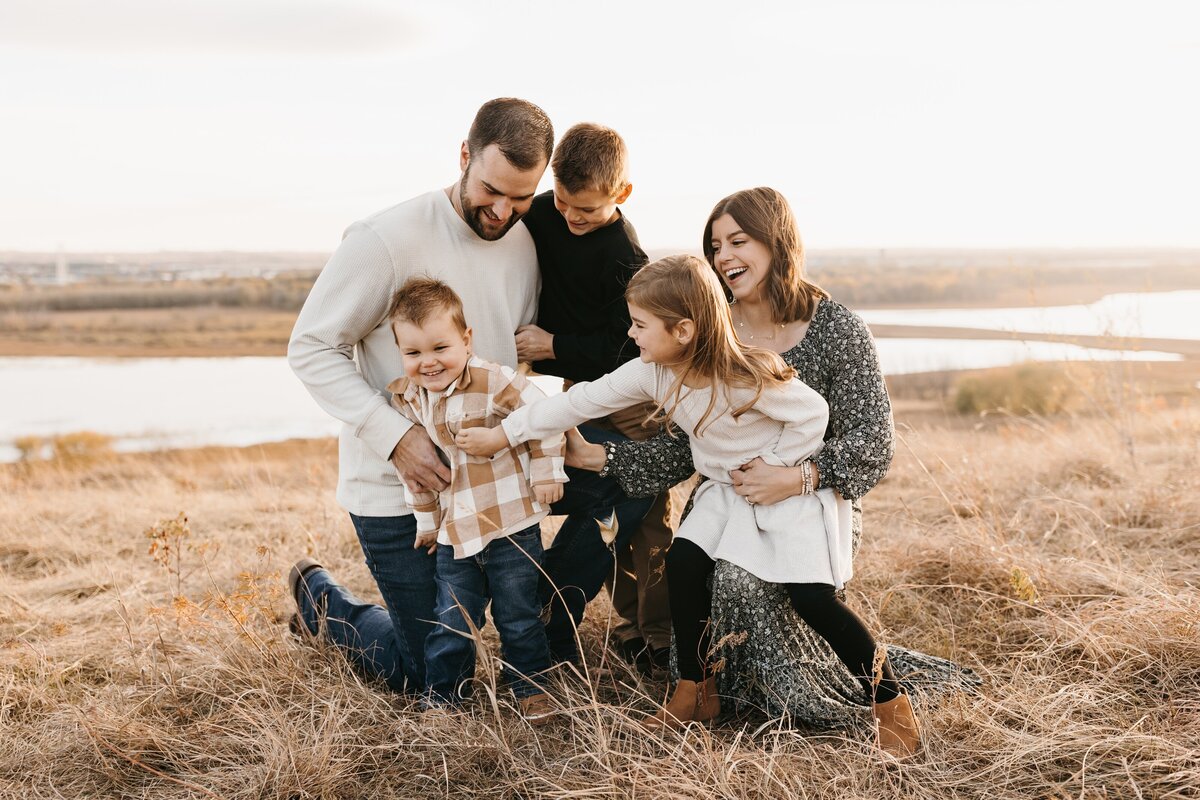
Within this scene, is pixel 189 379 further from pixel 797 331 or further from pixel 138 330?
pixel 797 331

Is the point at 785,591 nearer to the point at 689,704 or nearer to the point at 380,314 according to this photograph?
the point at 689,704

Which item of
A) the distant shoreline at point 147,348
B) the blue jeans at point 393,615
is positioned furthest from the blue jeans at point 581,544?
the distant shoreline at point 147,348

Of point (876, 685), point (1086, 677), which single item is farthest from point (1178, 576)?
point (876, 685)

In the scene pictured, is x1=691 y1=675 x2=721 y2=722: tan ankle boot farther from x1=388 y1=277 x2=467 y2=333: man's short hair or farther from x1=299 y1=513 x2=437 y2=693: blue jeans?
x1=388 y1=277 x2=467 y2=333: man's short hair

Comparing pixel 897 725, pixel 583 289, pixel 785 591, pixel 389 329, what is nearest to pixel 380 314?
pixel 389 329

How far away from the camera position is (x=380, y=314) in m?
3.34

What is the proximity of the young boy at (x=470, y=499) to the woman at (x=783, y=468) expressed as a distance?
25cm

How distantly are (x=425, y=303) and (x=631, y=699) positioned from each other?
1456mm

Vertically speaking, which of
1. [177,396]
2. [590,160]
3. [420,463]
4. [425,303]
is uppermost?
[590,160]

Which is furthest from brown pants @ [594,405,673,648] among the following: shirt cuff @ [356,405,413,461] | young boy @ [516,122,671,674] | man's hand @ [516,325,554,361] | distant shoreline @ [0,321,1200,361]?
distant shoreline @ [0,321,1200,361]

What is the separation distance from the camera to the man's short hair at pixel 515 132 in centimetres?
315

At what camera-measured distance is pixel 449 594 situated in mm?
3252

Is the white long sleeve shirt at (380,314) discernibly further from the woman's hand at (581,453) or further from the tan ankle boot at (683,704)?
the tan ankle boot at (683,704)

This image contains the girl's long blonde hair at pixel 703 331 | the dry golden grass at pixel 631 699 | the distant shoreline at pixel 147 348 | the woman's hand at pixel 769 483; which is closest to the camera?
the dry golden grass at pixel 631 699
